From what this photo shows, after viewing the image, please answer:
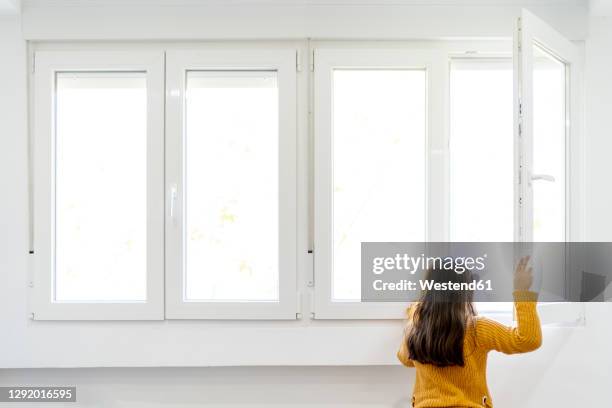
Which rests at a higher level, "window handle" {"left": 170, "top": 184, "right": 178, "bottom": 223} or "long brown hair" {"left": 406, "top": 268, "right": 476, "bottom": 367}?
"window handle" {"left": 170, "top": 184, "right": 178, "bottom": 223}

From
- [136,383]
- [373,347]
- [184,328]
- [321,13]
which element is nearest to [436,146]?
[321,13]

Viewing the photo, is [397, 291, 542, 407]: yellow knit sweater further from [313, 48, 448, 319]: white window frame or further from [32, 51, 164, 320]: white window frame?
[32, 51, 164, 320]: white window frame

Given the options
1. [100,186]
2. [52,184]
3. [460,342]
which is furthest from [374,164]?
[52,184]

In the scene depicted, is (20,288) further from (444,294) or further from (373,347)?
(444,294)

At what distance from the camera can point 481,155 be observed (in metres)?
1.92

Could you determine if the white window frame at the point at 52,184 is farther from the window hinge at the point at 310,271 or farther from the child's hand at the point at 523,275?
the child's hand at the point at 523,275

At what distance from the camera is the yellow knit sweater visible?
148cm

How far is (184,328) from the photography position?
1847 millimetres

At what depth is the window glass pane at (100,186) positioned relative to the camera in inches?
74.5

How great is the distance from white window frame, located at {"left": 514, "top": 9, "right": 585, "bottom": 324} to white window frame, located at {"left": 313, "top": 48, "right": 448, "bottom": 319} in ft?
1.09

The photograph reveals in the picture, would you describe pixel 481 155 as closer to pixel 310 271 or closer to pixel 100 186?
pixel 310 271

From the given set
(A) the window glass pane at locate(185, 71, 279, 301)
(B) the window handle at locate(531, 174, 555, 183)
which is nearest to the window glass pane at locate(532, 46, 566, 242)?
(B) the window handle at locate(531, 174, 555, 183)

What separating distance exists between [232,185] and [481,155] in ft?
3.44

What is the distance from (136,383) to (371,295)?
1.03m
